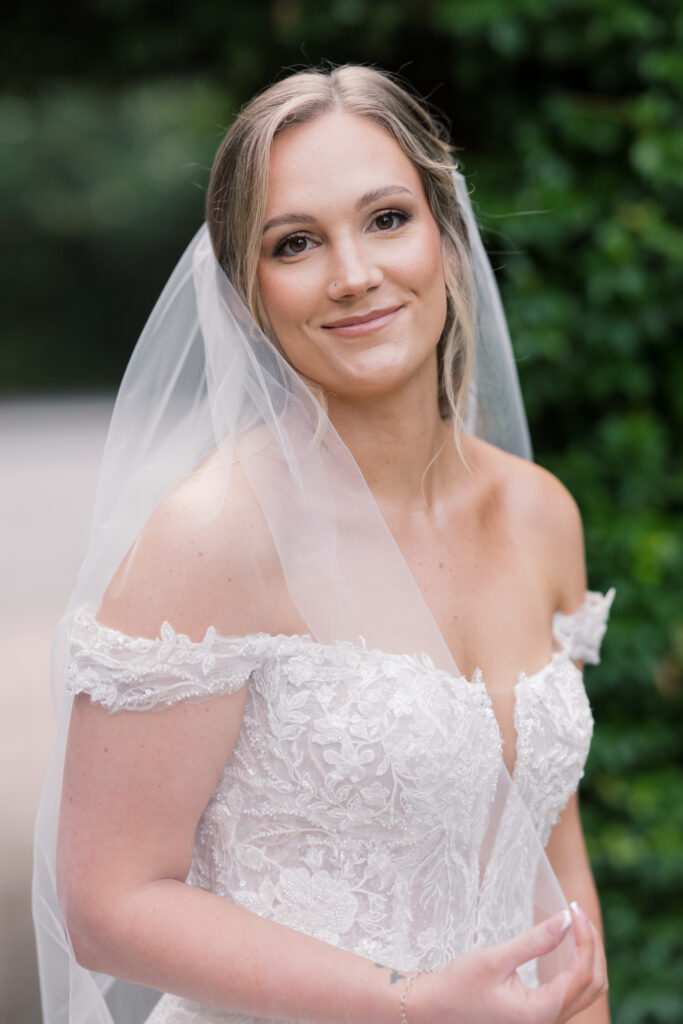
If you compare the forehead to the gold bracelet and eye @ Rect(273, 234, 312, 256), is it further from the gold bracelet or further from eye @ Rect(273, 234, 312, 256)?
the gold bracelet

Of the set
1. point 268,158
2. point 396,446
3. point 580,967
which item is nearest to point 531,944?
point 580,967

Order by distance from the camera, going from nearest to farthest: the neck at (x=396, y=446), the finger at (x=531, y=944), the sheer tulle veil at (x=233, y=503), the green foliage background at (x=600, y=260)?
the finger at (x=531, y=944)
the sheer tulle veil at (x=233, y=503)
the neck at (x=396, y=446)
the green foliage background at (x=600, y=260)

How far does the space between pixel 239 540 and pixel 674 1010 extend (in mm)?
2375

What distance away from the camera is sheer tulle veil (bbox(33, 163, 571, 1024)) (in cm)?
188

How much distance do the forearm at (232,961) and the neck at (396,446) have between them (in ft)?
2.68

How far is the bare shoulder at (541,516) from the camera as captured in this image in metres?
2.40

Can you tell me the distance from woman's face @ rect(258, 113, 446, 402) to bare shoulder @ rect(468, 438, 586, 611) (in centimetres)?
48

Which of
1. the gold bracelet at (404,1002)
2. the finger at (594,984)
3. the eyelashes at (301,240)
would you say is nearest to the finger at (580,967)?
the finger at (594,984)

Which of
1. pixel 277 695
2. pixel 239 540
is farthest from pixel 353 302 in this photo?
pixel 277 695

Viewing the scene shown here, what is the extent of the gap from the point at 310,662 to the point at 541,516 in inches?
31.9

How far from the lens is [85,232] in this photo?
20922mm

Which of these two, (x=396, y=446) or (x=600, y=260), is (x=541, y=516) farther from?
(x=600, y=260)

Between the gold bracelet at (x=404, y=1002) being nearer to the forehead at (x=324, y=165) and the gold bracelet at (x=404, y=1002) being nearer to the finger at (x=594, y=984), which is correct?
the finger at (x=594, y=984)

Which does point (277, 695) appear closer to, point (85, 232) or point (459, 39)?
point (459, 39)
